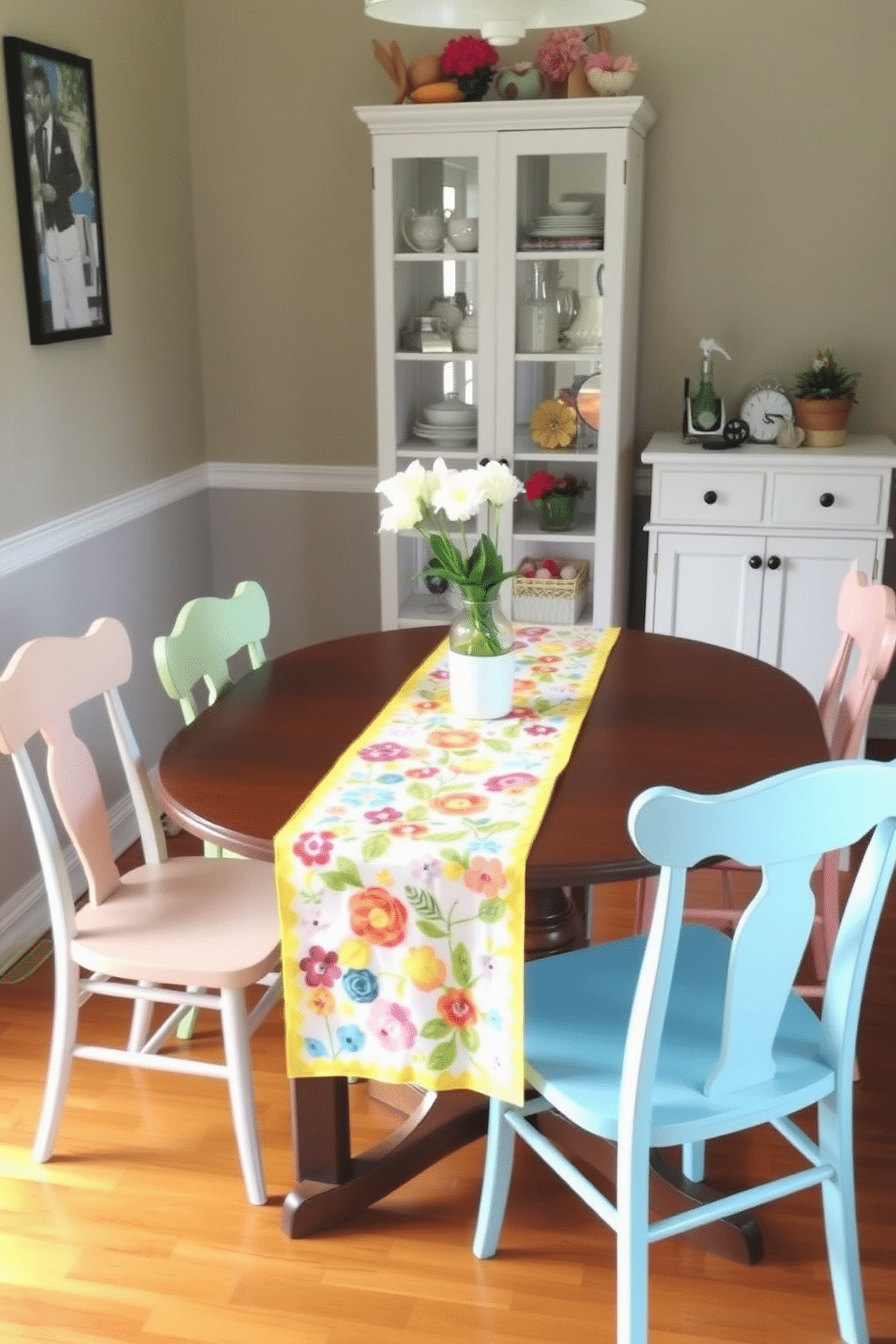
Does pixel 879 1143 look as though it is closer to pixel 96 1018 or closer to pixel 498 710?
pixel 498 710

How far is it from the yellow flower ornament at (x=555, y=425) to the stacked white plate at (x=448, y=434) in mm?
191

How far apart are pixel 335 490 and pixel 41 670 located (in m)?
2.06

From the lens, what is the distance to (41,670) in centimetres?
217

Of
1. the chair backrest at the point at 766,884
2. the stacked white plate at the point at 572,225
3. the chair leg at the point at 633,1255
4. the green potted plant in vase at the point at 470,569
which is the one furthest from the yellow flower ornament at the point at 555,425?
the chair leg at the point at 633,1255

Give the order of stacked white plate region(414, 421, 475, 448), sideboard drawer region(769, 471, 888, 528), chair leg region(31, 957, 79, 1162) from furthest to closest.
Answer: stacked white plate region(414, 421, 475, 448), sideboard drawer region(769, 471, 888, 528), chair leg region(31, 957, 79, 1162)

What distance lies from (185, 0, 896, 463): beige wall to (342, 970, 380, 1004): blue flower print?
2522 mm

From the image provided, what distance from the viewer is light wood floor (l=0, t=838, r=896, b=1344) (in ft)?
6.30

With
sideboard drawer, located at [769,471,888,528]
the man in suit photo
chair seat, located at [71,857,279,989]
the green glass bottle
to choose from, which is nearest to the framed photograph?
the man in suit photo

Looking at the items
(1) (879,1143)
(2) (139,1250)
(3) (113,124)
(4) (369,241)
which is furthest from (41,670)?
(4) (369,241)

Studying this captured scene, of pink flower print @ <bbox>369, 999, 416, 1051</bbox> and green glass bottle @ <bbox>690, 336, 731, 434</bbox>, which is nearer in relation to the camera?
pink flower print @ <bbox>369, 999, 416, 1051</bbox>

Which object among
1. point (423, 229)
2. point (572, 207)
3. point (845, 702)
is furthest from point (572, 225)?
point (845, 702)

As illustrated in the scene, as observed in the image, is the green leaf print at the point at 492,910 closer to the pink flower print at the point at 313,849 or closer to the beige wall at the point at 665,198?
the pink flower print at the point at 313,849

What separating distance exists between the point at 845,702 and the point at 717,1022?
88cm

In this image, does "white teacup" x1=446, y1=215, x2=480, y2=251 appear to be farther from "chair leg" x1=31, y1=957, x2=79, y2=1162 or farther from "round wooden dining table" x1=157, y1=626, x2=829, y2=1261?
"chair leg" x1=31, y1=957, x2=79, y2=1162
